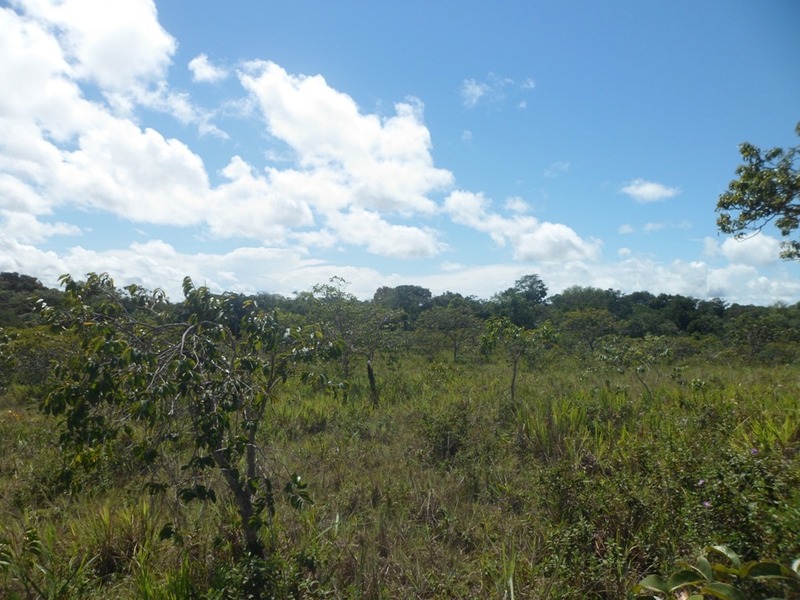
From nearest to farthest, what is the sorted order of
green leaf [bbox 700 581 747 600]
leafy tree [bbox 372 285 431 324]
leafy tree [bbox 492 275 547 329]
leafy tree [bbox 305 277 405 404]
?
1. green leaf [bbox 700 581 747 600]
2. leafy tree [bbox 305 277 405 404]
3. leafy tree [bbox 492 275 547 329]
4. leafy tree [bbox 372 285 431 324]

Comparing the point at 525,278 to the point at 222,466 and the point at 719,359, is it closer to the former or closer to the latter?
the point at 719,359

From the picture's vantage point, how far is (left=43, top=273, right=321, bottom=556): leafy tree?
272cm

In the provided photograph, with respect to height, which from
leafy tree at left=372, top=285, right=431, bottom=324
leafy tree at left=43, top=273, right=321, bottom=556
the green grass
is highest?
leafy tree at left=372, top=285, right=431, bottom=324

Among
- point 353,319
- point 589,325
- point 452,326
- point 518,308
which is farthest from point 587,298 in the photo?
point 353,319

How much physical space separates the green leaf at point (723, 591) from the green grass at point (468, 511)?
702 millimetres

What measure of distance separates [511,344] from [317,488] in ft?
15.7

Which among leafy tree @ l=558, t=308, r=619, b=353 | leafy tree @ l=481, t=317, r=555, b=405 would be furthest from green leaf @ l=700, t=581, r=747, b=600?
leafy tree @ l=558, t=308, r=619, b=353

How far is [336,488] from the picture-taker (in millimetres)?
4598

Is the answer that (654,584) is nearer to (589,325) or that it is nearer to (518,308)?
(589,325)

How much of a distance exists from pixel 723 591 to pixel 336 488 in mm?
3440

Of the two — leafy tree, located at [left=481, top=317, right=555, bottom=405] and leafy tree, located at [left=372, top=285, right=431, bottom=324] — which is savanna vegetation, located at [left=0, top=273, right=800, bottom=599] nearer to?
leafy tree, located at [left=481, top=317, right=555, bottom=405]

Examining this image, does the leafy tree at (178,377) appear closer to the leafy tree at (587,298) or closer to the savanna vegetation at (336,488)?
the savanna vegetation at (336,488)

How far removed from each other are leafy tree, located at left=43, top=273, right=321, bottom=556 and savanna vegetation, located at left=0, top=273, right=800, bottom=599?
0.02 m

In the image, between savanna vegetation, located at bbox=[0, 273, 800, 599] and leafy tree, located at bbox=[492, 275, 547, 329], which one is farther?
leafy tree, located at bbox=[492, 275, 547, 329]
